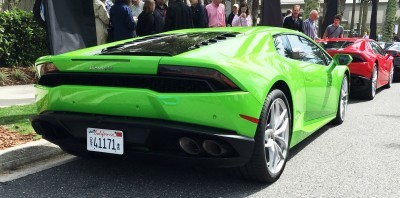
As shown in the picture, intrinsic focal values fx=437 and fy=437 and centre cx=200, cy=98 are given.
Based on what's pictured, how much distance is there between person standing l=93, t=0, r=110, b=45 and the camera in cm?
719

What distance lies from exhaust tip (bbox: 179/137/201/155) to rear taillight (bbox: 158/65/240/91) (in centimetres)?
41

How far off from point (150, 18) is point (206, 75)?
4.84 m

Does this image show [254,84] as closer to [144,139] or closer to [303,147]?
[144,139]

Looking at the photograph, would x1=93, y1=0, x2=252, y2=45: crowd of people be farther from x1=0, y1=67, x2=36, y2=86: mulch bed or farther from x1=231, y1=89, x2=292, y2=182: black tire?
x1=231, y1=89, x2=292, y2=182: black tire

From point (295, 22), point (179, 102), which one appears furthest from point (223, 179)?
point (295, 22)

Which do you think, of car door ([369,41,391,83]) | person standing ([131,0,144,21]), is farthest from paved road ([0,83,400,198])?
person standing ([131,0,144,21])

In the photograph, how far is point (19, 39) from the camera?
33.2 ft

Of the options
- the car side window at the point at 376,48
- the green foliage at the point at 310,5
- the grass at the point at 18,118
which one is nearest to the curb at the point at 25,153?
the grass at the point at 18,118

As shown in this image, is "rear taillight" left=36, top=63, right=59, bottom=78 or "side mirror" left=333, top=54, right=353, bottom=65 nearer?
"rear taillight" left=36, top=63, right=59, bottom=78

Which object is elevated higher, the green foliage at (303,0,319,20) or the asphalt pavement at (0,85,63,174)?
the green foliage at (303,0,319,20)

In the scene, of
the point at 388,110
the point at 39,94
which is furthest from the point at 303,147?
the point at 388,110

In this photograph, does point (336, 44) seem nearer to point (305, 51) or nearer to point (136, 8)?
point (305, 51)

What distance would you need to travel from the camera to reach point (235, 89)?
3.08m

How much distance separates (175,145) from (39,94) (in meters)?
1.28
